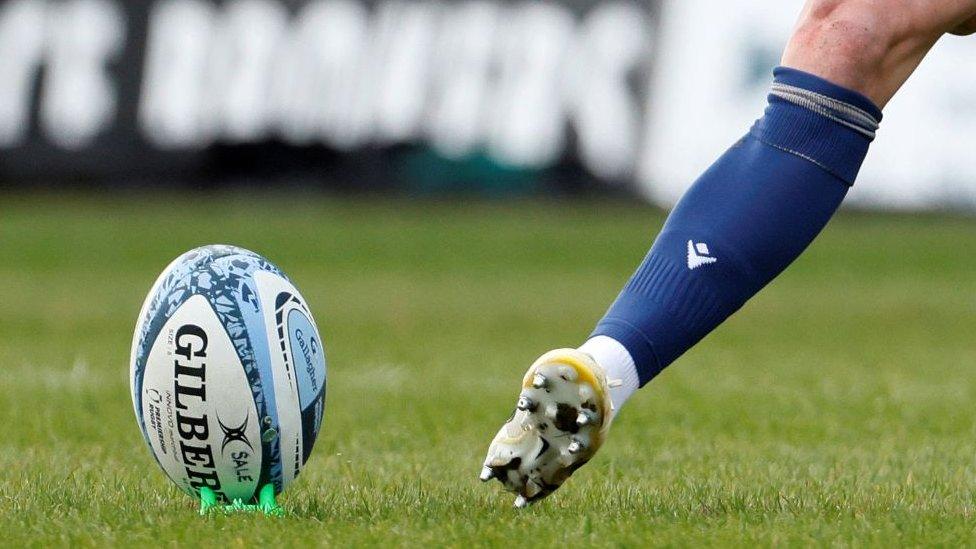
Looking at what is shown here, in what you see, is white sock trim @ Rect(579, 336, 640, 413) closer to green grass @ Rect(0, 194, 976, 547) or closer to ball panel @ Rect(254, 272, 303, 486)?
green grass @ Rect(0, 194, 976, 547)

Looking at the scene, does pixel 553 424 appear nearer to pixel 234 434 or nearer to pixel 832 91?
pixel 234 434

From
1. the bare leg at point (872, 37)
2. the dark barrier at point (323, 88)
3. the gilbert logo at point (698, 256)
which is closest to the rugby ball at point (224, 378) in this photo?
the gilbert logo at point (698, 256)

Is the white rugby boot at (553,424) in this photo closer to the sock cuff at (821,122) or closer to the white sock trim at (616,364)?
the white sock trim at (616,364)

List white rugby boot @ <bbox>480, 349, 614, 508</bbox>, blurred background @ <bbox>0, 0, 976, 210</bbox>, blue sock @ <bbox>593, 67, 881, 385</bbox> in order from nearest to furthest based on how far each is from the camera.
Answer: white rugby boot @ <bbox>480, 349, 614, 508</bbox>, blue sock @ <bbox>593, 67, 881, 385</bbox>, blurred background @ <bbox>0, 0, 976, 210</bbox>

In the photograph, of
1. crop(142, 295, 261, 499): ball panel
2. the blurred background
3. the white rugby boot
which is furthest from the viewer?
the blurred background

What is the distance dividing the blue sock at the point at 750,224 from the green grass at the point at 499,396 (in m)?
0.38

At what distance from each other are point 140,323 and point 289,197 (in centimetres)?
1294

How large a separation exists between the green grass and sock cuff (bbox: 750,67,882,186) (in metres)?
0.71

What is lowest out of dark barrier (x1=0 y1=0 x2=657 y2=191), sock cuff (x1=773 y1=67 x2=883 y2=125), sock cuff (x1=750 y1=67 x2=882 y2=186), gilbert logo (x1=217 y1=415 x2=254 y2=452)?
dark barrier (x1=0 y1=0 x2=657 y2=191)

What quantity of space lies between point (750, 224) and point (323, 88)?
12504mm

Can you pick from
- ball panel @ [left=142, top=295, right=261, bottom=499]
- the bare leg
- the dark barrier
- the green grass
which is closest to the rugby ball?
ball panel @ [left=142, top=295, right=261, bottom=499]

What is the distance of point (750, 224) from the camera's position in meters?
3.29

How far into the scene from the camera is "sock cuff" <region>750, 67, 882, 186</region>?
328 cm

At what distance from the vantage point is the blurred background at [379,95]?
1523 centimetres
